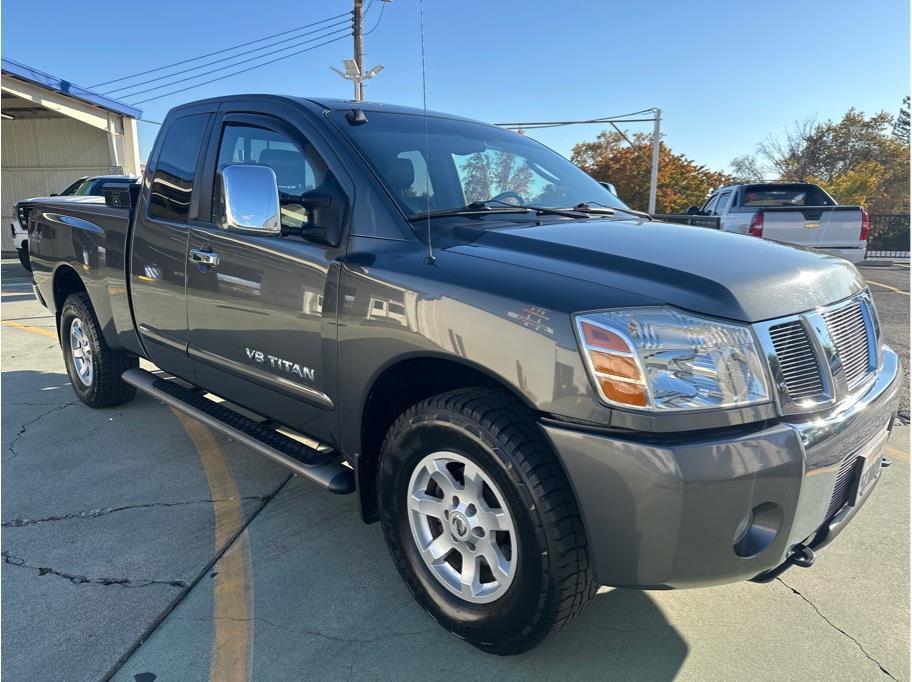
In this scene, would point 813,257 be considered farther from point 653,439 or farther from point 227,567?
point 227,567

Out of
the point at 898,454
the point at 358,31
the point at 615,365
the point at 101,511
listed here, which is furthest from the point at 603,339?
the point at 358,31

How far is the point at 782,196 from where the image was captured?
39.4 ft

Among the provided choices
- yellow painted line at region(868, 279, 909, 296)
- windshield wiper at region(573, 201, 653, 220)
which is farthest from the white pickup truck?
windshield wiper at region(573, 201, 653, 220)

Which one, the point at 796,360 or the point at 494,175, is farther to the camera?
the point at 494,175

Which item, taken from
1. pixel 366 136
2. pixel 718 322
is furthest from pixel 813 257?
pixel 366 136

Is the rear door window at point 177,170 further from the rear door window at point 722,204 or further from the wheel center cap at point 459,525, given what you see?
the rear door window at point 722,204

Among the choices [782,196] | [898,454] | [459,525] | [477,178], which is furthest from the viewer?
[782,196]

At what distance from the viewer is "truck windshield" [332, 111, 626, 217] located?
277cm

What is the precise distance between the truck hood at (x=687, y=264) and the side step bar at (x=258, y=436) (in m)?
1.09

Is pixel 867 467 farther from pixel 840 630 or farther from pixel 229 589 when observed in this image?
pixel 229 589

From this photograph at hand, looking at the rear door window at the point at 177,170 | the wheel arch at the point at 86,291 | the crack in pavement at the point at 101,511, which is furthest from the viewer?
the wheel arch at the point at 86,291

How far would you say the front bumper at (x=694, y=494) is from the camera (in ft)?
5.86

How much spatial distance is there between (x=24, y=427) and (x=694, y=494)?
4647 mm

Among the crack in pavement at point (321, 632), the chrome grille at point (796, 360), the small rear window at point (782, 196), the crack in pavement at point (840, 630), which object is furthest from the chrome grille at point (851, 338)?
the small rear window at point (782, 196)
